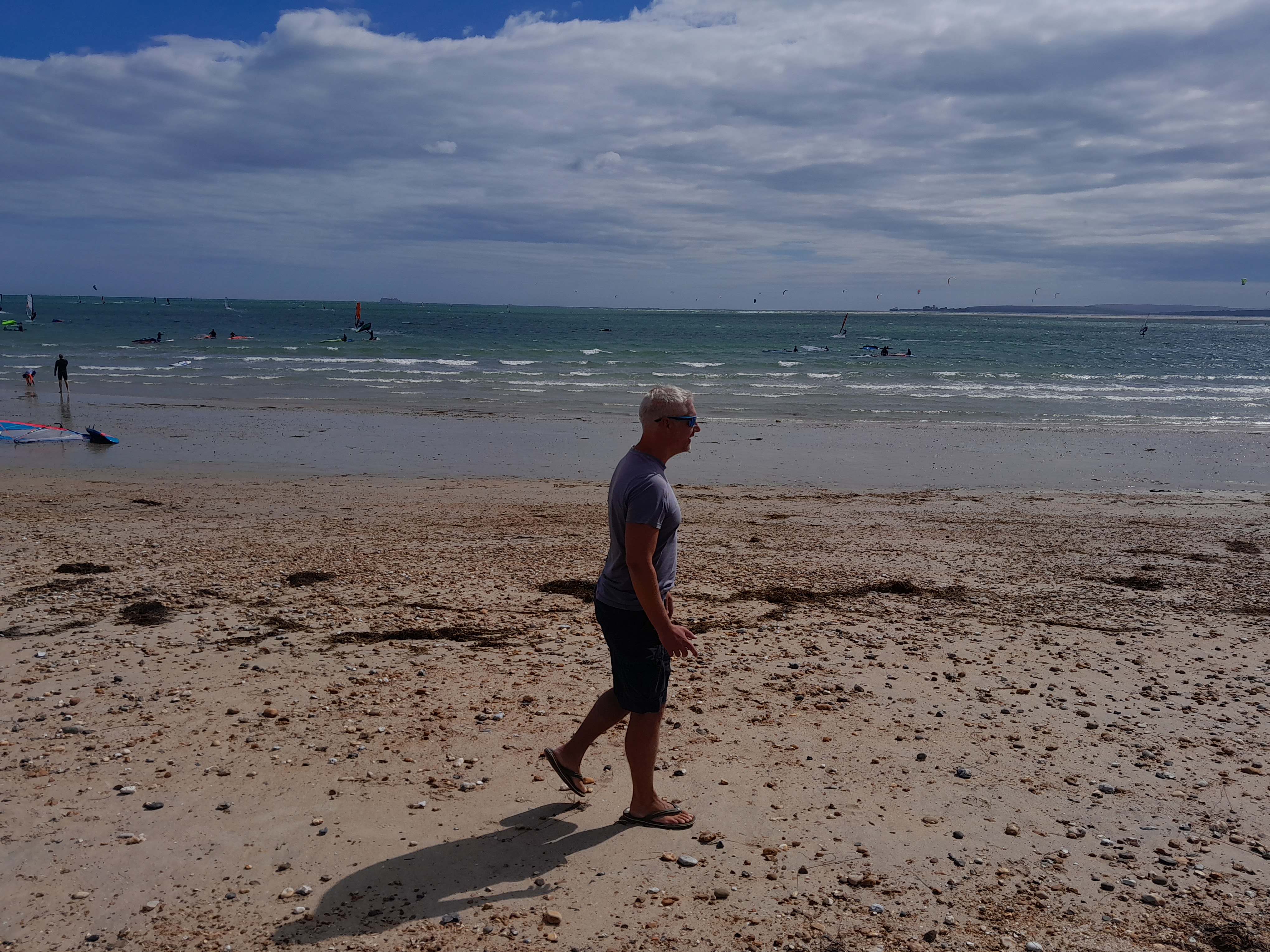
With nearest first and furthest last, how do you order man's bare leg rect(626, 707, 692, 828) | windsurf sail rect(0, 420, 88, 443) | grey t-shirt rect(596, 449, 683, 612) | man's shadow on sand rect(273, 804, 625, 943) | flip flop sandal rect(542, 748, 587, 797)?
man's shadow on sand rect(273, 804, 625, 943)
grey t-shirt rect(596, 449, 683, 612)
man's bare leg rect(626, 707, 692, 828)
flip flop sandal rect(542, 748, 587, 797)
windsurf sail rect(0, 420, 88, 443)

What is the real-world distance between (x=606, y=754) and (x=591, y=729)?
2.21ft

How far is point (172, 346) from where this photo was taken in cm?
4581

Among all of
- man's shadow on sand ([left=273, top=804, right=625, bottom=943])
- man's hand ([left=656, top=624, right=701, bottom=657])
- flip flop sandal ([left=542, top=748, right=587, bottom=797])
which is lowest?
man's shadow on sand ([left=273, top=804, right=625, bottom=943])

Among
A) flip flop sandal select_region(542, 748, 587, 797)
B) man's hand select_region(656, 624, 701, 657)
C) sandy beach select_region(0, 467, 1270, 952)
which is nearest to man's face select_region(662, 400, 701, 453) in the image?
man's hand select_region(656, 624, 701, 657)

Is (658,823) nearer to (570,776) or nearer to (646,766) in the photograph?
(646,766)

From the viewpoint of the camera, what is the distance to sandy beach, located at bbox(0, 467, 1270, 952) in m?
3.12

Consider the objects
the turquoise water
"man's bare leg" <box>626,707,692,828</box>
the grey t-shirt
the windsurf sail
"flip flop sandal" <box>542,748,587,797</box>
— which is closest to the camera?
the grey t-shirt

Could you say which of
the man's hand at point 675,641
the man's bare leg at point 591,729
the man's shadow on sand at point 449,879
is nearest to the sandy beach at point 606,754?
the man's shadow on sand at point 449,879

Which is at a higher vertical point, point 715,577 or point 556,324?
point 556,324

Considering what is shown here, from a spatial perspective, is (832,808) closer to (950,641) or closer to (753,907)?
(753,907)

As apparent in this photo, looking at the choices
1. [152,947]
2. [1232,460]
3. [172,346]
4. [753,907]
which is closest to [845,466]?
[1232,460]

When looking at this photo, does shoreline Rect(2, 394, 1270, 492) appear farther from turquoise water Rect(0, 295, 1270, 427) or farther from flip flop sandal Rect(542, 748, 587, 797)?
flip flop sandal Rect(542, 748, 587, 797)

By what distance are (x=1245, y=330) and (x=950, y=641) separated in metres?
158

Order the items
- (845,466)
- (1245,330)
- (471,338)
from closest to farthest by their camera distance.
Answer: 1. (845,466)
2. (471,338)
3. (1245,330)
